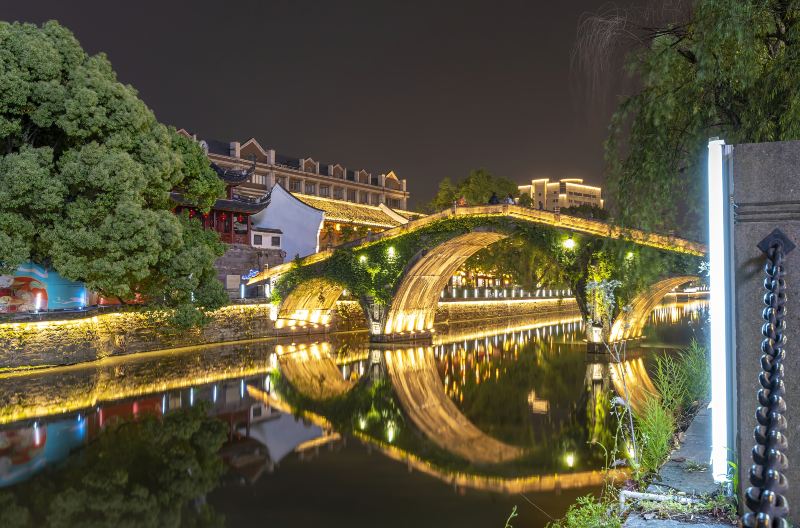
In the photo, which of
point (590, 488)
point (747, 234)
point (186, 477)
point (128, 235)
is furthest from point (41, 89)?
point (747, 234)

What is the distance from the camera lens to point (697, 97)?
36.1 feet

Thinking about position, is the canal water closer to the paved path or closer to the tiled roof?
the paved path

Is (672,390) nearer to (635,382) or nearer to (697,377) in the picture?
(697,377)

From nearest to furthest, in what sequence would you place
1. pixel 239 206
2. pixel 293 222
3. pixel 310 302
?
pixel 310 302 < pixel 239 206 < pixel 293 222

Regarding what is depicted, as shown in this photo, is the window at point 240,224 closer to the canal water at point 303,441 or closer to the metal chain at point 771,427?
the canal water at point 303,441

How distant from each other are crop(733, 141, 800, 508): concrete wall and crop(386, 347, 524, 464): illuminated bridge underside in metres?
7.21

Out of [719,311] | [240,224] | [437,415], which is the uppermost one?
[240,224]

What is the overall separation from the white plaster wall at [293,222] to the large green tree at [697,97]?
33665mm

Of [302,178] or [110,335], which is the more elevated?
[302,178]

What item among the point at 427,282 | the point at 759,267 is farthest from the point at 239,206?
the point at 759,267

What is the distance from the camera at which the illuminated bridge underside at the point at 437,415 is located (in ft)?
39.5

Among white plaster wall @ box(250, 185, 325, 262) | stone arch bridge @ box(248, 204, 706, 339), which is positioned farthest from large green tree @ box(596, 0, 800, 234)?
white plaster wall @ box(250, 185, 325, 262)

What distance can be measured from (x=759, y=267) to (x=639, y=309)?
73.4 ft

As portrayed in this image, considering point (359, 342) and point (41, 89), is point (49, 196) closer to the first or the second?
point (41, 89)
